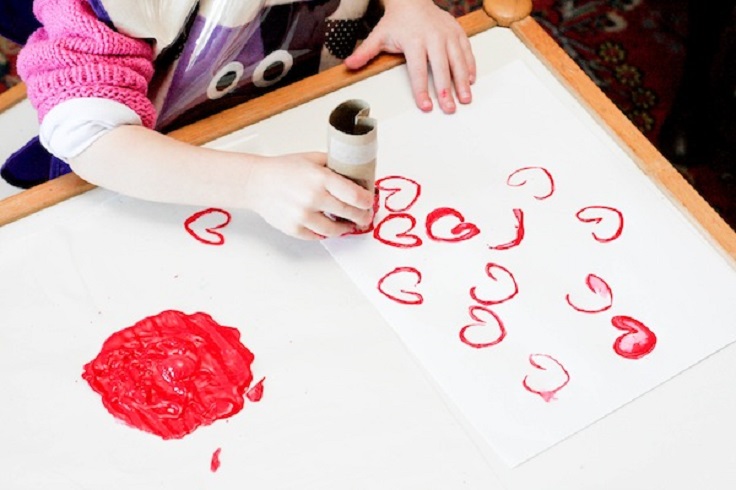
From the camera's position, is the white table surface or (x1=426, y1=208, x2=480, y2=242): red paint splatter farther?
(x1=426, y1=208, x2=480, y2=242): red paint splatter

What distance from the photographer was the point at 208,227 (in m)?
0.67

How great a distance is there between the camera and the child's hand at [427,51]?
753 mm

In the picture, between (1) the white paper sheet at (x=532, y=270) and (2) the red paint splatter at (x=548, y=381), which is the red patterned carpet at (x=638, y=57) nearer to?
(1) the white paper sheet at (x=532, y=270)

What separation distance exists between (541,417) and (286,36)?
1.41ft

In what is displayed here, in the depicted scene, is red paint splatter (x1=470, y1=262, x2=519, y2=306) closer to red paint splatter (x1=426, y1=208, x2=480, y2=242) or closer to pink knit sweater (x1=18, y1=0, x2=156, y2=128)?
red paint splatter (x1=426, y1=208, x2=480, y2=242)

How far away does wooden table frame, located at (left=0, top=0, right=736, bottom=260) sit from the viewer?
0.67 meters

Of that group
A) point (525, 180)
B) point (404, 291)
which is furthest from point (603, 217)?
point (404, 291)

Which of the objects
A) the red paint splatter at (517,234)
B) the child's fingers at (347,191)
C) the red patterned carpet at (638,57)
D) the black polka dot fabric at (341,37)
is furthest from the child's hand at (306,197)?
the red patterned carpet at (638,57)

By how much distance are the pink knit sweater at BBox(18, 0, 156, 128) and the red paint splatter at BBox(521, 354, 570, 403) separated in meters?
0.36

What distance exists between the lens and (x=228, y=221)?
68 cm

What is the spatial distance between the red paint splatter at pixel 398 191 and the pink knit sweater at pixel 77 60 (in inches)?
8.2

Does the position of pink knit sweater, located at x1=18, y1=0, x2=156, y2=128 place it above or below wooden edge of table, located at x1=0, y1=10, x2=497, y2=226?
above

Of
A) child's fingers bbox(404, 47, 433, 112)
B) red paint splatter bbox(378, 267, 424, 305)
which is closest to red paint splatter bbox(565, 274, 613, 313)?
red paint splatter bbox(378, 267, 424, 305)

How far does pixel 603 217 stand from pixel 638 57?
0.86m
